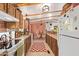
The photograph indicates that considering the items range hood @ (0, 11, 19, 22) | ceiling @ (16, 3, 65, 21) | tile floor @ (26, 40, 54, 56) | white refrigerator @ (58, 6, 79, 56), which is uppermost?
ceiling @ (16, 3, 65, 21)

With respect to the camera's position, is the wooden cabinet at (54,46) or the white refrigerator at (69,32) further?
the wooden cabinet at (54,46)

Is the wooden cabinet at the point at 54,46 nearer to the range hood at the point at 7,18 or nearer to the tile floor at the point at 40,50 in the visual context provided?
the tile floor at the point at 40,50

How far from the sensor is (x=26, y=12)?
6.01 ft

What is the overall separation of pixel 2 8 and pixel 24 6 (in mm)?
284

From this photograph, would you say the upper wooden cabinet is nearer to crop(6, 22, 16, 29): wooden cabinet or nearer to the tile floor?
crop(6, 22, 16, 29): wooden cabinet

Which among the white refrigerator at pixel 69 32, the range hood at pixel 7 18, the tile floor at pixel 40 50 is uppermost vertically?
the range hood at pixel 7 18

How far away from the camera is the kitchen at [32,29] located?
1.73m

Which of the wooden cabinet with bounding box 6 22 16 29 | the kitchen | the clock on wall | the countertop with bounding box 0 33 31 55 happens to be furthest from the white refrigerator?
the wooden cabinet with bounding box 6 22 16 29

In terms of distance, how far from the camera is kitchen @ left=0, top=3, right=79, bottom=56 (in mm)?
1730

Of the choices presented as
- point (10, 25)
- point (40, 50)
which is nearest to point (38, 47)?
point (40, 50)

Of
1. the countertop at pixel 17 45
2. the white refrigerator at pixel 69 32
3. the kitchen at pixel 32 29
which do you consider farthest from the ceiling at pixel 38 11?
the countertop at pixel 17 45

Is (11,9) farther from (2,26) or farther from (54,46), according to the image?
(54,46)

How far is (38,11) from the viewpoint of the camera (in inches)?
71.4

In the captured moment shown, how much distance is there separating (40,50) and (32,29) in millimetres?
298
